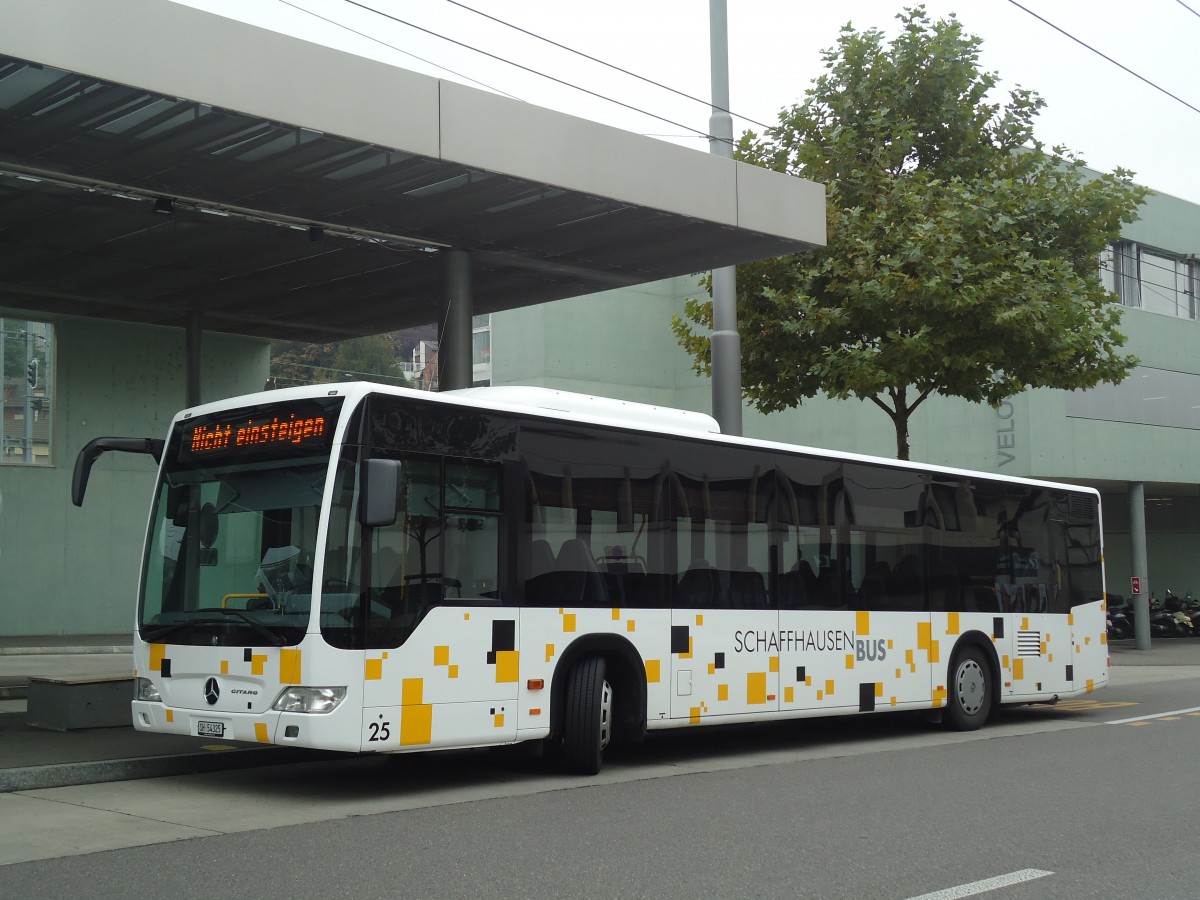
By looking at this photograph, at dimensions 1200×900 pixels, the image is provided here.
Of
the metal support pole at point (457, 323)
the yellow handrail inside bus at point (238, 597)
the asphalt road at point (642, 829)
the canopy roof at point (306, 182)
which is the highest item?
the canopy roof at point (306, 182)

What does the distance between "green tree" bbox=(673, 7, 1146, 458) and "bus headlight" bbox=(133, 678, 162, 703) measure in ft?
38.3

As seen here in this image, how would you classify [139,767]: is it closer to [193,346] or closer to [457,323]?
[457,323]

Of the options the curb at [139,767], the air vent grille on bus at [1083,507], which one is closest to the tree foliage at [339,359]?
the air vent grille on bus at [1083,507]

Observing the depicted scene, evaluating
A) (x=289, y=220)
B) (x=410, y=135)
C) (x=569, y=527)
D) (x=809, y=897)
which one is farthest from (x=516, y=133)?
(x=809, y=897)

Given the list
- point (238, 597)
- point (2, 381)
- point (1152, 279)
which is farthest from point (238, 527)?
point (1152, 279)

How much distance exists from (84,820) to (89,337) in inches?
730

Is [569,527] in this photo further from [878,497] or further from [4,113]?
[4,113]

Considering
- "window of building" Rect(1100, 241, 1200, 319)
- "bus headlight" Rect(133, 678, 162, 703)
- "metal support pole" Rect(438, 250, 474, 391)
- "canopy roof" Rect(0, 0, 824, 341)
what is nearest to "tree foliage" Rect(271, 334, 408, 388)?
"window of building" Rect(1100, 241, 1200, 319)

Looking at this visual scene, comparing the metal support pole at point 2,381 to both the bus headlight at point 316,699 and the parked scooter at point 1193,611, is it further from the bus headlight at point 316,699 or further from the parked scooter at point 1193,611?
the parked scooter at point 1193,611

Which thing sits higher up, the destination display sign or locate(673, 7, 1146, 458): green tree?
locate(673, 7, 1146, 458): green tree

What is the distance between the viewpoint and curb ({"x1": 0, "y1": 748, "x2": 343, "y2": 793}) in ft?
32.2

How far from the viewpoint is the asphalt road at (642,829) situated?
6852mm

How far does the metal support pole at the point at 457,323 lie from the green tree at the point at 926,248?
4.99m

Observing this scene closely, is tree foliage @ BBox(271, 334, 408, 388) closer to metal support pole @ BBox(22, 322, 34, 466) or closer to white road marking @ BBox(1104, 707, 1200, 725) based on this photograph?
metal support pole @ BBox(22, 322, 34, 466)
